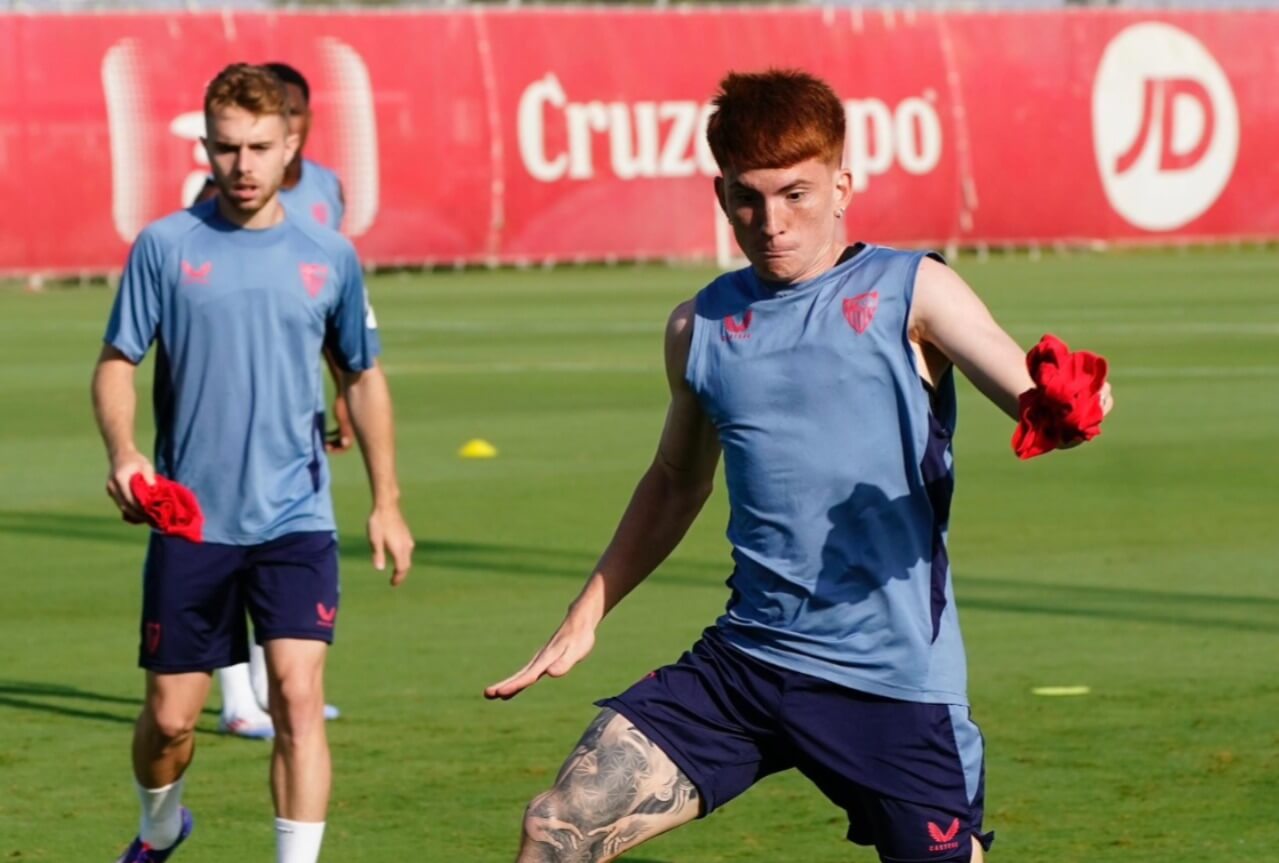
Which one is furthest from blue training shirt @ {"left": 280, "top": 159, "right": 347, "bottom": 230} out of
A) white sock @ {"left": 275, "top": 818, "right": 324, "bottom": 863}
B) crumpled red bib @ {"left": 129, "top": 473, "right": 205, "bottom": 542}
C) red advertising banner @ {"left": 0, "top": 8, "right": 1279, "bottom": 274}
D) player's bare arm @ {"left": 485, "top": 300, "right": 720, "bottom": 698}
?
red advertising banner @ {"left": 0, "top": 8, "right": 1279, "bottom": 274}

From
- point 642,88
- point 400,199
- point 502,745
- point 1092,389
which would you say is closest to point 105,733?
point 502,745

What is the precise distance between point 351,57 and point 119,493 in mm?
28605

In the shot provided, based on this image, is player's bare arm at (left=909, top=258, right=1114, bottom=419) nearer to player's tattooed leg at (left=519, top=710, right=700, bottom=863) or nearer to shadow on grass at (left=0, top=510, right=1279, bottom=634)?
player's tattooed leg at (left=519, top=710, right=700, bottom=863)

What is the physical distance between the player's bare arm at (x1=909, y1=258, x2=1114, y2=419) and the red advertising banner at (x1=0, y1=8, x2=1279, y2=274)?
90.9 ft

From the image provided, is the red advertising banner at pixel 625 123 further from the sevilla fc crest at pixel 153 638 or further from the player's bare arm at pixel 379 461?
Result: the sevilla fc crest at pixel 153 638

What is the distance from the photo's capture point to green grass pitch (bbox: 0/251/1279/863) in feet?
26.2

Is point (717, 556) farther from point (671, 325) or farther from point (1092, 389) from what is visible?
point (1092, 389)

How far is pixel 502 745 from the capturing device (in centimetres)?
899

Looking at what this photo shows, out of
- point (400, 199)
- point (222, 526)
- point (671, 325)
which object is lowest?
point (400, 199)

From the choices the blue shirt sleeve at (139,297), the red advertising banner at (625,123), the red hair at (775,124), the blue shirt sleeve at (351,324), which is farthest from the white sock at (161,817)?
the red advertising banner at (625,123)

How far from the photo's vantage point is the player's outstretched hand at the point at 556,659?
5.30 m

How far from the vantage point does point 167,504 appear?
6.83 m

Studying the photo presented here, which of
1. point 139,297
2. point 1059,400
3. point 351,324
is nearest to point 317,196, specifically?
point 351,324

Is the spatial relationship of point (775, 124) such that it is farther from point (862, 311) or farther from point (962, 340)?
point (962, 340)
